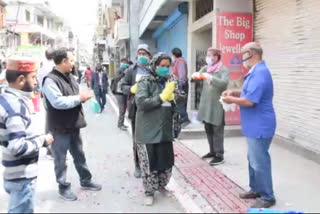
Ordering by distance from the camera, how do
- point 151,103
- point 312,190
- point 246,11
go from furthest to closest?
point 246,11, point 312,190, point 151,103

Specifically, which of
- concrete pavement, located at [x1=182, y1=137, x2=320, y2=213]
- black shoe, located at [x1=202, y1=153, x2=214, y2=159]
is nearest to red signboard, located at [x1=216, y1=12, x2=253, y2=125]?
concrete pavement, located at [x1=182, y1=137, x2=320, y2=213]

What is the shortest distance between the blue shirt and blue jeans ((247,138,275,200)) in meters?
0.10

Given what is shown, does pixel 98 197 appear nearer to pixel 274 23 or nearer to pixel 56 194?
pixel 56 194

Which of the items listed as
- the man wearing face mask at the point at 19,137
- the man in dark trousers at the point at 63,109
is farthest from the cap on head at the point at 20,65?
the man in dark trousers at the point at 63,109

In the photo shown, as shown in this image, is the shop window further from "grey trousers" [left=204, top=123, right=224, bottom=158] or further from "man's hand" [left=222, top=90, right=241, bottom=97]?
"man's hand" [left=222, top=90, right=241, bottom=97]

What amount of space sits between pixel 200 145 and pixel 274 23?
112 inches

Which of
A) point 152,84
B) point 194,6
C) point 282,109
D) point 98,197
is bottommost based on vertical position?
point 98,197

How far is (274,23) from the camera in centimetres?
813

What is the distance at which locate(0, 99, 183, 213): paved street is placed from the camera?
16.0ft

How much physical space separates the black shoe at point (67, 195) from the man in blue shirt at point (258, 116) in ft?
7.26

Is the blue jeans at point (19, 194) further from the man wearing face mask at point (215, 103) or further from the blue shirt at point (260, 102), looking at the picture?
the man wearing face mask at point (215, 103)

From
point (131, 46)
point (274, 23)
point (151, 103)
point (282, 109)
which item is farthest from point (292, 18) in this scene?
point (131, 46)

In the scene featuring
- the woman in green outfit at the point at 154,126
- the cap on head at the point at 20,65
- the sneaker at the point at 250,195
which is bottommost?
the sneaker at the point at 250,195

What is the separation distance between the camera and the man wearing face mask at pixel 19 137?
11.1ft
